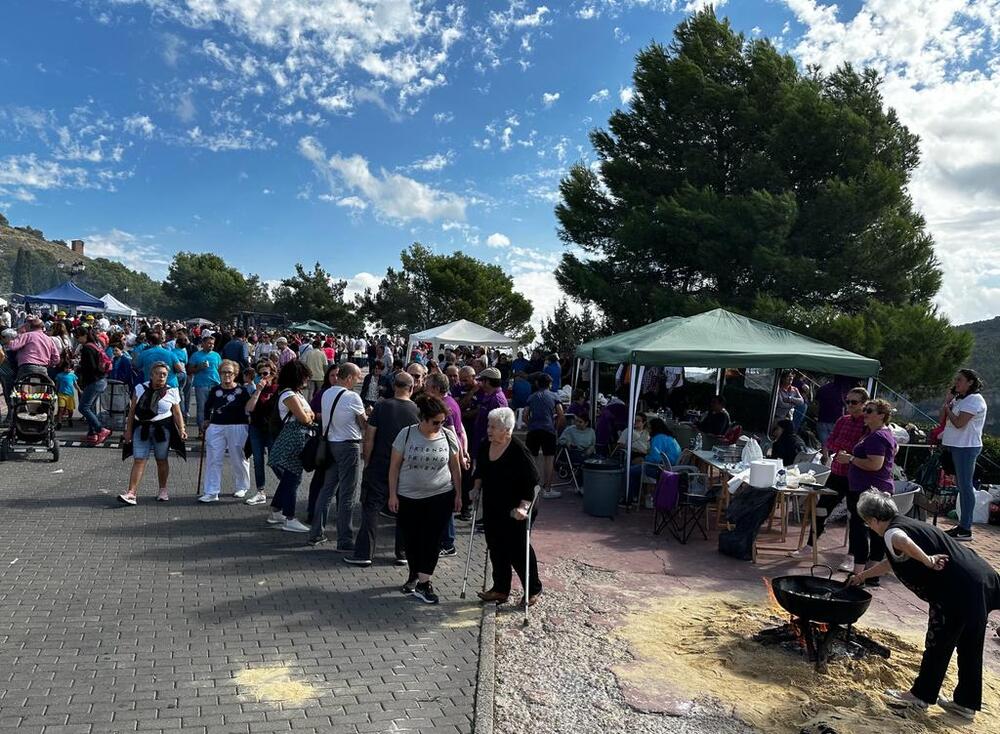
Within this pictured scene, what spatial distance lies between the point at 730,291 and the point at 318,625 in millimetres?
18658

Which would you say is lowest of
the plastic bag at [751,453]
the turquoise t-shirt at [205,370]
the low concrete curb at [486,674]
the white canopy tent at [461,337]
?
the low concrete curb at [486,674]

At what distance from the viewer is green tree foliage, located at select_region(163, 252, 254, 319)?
8181cm

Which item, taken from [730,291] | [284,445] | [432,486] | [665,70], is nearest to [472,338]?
[730,291]

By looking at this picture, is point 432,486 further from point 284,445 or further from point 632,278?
point 632,278

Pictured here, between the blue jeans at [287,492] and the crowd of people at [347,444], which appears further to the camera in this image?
the blue jeans at [287,492]

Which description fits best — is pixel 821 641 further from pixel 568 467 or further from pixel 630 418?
pixel 568 467

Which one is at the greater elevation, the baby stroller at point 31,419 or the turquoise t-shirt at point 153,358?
the turquoise t-shirt at point 153,358

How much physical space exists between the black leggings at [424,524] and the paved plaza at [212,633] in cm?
35

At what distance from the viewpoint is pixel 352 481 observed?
21.5 ft

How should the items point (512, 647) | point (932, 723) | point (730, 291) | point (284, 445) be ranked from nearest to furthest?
point (932, 723) → point (512, 647) → point (284, 445) → point (730, 291)

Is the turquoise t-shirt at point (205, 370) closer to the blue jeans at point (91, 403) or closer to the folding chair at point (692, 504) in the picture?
the blue jeans at point (91, 403)

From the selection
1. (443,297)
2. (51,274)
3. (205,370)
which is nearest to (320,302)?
(443,297)

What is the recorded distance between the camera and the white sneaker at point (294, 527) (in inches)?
283

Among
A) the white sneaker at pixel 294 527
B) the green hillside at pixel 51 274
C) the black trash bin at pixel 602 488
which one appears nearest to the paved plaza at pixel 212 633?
the white sneaker at pixel 294 527
